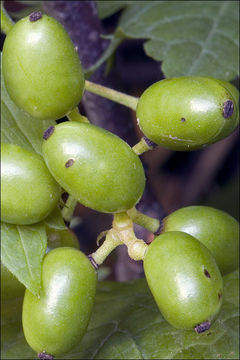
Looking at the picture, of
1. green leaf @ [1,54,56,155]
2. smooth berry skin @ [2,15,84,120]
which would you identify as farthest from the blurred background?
smooth berry skin @ [2,15,84,120]

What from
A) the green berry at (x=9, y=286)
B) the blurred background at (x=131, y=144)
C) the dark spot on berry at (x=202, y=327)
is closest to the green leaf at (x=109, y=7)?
the blurred background at (x=131, y=144)

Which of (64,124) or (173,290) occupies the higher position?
(64,124)

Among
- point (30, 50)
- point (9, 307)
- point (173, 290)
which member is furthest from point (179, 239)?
point (9, 307)

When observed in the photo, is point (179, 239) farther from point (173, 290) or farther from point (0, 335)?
point (0, 335)

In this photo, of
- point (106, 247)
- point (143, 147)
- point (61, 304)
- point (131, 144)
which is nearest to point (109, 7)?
point (131, 144)

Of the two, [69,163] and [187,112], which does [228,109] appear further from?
[69,163]

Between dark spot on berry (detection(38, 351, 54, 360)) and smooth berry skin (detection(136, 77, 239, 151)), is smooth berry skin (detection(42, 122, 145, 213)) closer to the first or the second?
smooth berry skin (detection(136, 77, 239, 151))

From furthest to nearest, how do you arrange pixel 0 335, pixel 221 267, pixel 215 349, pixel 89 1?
pixel 89 1, pixel 0 335, pixel 215 349, pixel 221 267
